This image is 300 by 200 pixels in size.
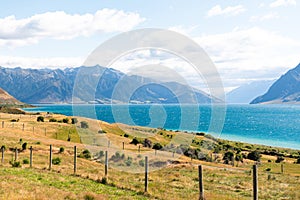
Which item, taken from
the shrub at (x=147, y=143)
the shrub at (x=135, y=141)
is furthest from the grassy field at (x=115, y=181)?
the shrub at (x=147, y=143)

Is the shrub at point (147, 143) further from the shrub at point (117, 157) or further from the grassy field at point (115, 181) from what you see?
the shrub at point (117, 157)

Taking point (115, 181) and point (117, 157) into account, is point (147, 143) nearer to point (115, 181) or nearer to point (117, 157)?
point (117, 157)

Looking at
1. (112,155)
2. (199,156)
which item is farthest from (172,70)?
(199,156)

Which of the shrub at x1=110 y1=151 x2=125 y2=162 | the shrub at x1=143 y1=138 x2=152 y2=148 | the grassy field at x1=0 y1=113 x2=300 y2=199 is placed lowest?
the shrub at x1=143 y1=138 x2=152 y2=148

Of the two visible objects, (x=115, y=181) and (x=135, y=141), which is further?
(x=135, y=141)

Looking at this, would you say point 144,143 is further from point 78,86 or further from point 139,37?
point 139,37

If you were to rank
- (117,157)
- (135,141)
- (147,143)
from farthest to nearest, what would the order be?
1. (135,141)
2. (147,143)
3. (117,157)

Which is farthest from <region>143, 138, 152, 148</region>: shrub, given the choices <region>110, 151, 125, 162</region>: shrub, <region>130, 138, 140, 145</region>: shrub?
<region>110, 151, 125, 162</region>: shrub

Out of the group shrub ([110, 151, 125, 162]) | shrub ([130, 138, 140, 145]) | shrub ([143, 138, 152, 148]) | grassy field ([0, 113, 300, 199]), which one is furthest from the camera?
shrub ([130, 138, 140, 145])

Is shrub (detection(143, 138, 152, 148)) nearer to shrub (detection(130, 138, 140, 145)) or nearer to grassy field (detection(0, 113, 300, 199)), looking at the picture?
shrub (detection(130, 138, 140, 145))

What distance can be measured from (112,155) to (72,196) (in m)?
34.1

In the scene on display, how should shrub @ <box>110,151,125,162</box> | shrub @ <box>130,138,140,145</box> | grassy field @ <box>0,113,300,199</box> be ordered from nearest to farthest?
1. grassy field @ <box>0,113,300,199</box>
2. shrub @ <box>110,151,125,162</box>
3. shrub @ <box>130,138,140,145</box>

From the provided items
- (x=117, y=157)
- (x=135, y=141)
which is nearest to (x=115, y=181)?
(x=117, y=157)

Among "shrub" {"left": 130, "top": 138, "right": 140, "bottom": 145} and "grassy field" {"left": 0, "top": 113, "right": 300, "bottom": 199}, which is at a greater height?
"grassy field" {"left": 0, "top": 113, "right": 300, "bottom": 199}
